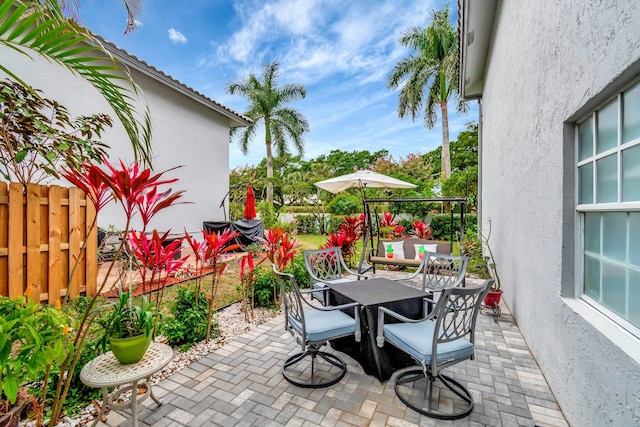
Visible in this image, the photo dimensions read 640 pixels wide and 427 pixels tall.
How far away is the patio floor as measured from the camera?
7.20 ft

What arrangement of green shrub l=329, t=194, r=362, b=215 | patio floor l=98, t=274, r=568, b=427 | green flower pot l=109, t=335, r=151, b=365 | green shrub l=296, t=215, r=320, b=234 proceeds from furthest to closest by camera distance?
green shrub l=296, t=215, r=320, b=234, green shrub l=329, t=194, r=362, b=215, patio floor l=98, t=274, r=568, b=427, green flower pot l=109, t=335, r=151, b=365

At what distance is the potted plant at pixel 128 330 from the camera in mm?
1978

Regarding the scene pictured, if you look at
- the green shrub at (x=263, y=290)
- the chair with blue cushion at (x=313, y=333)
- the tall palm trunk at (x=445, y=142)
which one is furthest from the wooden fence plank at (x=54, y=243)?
the tall palm trunk at (x=445, y=142)

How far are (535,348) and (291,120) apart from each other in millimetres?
17904

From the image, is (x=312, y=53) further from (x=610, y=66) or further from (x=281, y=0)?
(x=610, y=66)

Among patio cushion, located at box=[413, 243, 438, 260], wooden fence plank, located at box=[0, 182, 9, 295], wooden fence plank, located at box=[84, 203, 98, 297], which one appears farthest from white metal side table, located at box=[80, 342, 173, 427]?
patio cushion, located at box=[413, 243, 438, 260]

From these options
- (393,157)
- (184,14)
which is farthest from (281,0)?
(393,157)

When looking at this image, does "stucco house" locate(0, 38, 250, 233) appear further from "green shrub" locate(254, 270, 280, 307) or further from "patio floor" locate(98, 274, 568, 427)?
"patio floor" locate(98, 274, 568, 427)

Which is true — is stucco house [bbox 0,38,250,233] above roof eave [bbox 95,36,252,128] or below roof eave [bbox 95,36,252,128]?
below

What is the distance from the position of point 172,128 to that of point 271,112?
10749 mm

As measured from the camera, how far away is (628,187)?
1681 mm

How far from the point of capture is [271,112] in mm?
18781

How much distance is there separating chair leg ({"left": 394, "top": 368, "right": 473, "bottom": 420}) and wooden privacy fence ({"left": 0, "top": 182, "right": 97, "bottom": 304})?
3487 millimetres

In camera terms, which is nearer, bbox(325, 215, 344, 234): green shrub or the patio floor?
the patio floor
